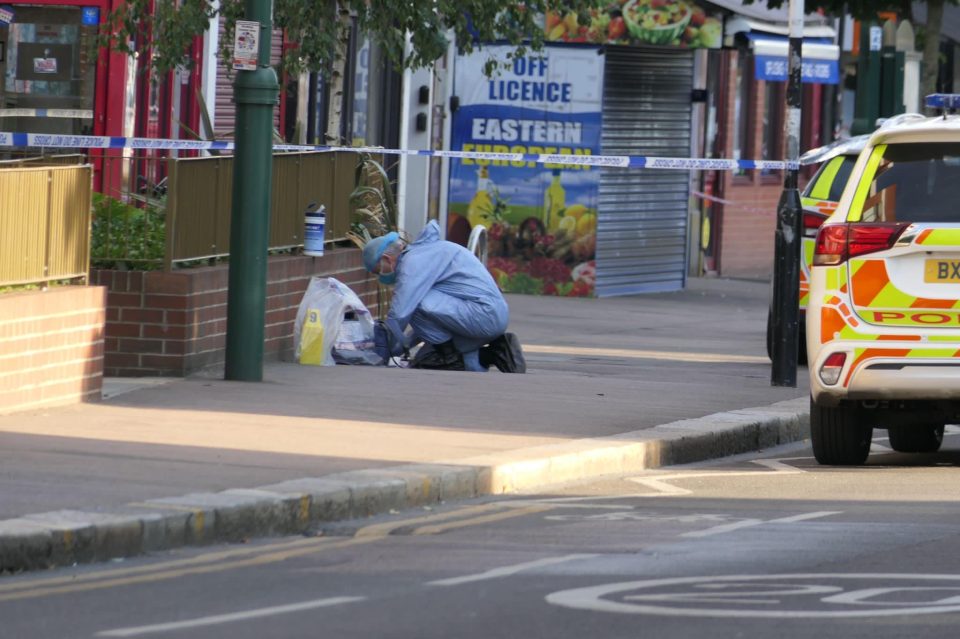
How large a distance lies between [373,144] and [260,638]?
1903cm

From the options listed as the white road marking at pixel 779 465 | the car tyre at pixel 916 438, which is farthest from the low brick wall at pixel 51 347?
the car tyre at pixel 916 438

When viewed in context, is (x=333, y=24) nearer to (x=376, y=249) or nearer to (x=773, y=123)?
(x=376, y=249)

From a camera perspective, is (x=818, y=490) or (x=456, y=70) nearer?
(x=818, y=490)

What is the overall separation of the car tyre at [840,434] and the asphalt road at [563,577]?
1208 millimetres

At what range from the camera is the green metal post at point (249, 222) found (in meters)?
13.7

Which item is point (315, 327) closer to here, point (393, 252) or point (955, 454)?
point (393, 252)

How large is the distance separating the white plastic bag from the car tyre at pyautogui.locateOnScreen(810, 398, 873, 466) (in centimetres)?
436

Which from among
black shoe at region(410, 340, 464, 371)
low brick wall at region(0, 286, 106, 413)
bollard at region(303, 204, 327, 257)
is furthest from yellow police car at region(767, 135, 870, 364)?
low brick wall at region(0, 286, 106, 413)

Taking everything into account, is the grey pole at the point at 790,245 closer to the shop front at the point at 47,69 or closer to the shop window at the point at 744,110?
the shop front at the point at 47,69

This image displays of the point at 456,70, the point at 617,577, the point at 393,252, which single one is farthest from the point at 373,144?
the point at 617,577

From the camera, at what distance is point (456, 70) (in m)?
25.0

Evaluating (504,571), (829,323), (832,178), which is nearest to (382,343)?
(832,178)

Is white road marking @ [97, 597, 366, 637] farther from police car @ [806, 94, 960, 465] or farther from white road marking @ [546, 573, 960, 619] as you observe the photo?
police car @ [806, 94, 960, 465]

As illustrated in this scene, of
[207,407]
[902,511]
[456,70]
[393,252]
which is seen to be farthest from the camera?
[456,70]
